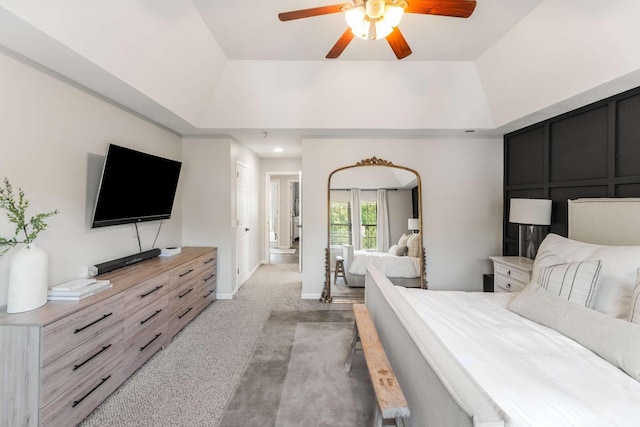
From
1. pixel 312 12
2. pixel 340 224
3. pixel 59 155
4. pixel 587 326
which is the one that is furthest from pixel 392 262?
pixel 59 155

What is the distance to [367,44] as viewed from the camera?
2.87 meters

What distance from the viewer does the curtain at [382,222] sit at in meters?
3.96

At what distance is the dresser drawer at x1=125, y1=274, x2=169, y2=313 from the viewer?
2.21m

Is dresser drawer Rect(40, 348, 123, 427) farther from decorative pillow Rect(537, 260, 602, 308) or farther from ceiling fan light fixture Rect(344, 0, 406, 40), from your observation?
decorative pillow Rect(537, 260, 602, 308)

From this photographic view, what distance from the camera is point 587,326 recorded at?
153cm

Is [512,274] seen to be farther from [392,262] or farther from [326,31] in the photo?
[326,31]

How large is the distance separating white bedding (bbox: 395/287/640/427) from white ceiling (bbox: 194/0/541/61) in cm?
250

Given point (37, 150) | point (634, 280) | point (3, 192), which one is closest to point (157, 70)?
point (37, 150)

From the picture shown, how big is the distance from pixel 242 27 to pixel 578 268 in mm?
3324

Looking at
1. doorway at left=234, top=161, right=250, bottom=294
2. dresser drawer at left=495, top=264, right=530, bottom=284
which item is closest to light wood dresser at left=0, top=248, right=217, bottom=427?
doorway at left=234, top=161, right=250, bottom=294

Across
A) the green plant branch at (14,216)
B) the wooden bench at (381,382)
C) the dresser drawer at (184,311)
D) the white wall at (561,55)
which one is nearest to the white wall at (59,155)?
the green plant branch at (14,216)

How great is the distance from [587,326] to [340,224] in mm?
2805

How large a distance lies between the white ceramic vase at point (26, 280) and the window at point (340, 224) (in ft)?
9.81

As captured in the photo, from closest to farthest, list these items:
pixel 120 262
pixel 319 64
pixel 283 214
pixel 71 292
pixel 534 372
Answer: pixel 534 372 → pixel 71 292 → pixel 120 262 → pixel 319 64 → pixel 283 214
